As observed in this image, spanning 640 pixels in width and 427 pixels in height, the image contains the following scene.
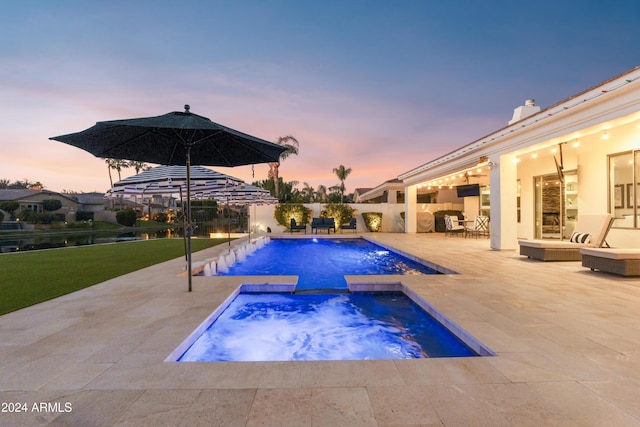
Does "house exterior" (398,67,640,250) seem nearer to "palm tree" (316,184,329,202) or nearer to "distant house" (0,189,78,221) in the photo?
"palm tree" (316,184,329,202)

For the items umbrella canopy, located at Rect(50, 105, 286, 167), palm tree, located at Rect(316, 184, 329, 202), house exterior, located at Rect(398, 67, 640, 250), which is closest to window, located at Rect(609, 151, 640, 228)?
house exterior, located at Rect(398, 67, 640, 250)

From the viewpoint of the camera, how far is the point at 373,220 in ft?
58.0

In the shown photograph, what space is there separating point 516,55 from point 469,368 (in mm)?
18985

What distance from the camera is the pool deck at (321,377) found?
167 centimetres

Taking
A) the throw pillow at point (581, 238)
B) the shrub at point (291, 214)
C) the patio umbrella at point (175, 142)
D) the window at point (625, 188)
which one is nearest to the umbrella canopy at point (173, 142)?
the patio umbrella at point (175, 142)

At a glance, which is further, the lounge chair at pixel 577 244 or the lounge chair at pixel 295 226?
the lounge chair at pixel 295 226

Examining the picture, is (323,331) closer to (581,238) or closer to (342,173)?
(581,238)

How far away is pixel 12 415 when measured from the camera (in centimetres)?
169

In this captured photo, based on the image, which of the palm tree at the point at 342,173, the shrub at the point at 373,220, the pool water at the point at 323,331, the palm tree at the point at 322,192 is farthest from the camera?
the palm tree at the point at 322,192

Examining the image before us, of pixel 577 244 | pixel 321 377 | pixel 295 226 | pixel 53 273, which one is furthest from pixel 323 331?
pixel 295 226

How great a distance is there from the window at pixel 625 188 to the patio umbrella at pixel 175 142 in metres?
9.34

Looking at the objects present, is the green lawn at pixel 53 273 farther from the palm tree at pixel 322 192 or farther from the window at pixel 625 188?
the palm tree at pixel 322 192

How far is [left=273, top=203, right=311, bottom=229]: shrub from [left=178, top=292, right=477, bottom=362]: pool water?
40.4ft

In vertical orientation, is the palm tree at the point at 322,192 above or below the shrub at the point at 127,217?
above
